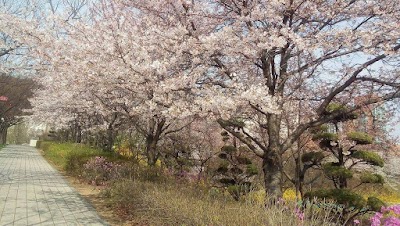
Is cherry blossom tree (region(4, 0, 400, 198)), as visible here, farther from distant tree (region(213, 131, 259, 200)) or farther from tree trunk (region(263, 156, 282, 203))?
distant tree (region(213, 131, 259, 200))

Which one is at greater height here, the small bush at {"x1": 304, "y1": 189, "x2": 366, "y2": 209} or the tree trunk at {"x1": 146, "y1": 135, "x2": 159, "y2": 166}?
the tree trunk at {"x1": 146, "y1": 135, "x2": 159, "y2": 166}

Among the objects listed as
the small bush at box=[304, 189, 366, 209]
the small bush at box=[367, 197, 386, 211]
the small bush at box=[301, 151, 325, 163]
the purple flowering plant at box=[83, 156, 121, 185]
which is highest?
the small bush at box=[301, 151, 325, 163]

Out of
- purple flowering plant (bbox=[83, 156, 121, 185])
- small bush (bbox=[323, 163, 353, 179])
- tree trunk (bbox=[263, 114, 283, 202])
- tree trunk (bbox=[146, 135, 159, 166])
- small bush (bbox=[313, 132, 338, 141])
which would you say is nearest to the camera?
tree trunk (bbox=[263, 114, 283, 202])

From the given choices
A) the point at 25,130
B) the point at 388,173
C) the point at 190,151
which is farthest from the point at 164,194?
the point at 25,130

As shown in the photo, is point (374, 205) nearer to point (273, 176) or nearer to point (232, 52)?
point (273, 176)

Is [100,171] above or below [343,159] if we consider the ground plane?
below

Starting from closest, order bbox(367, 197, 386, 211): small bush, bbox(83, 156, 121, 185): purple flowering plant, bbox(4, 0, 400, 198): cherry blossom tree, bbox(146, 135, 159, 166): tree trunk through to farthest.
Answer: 1. bbox(4, 0, 400, 198): cherry blossom tree
2. bbox(367, 197, 386, 211): small bush
3. bbox(83, 156, 121, 185): purple flowering plant
4. bbox(146, 135, 159, 166): tree trunk

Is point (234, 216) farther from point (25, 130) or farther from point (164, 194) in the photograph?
point (25, 130)

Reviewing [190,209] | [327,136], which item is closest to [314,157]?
[327,136]

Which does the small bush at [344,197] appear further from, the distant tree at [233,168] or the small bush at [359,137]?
the distant tree at [233,168]

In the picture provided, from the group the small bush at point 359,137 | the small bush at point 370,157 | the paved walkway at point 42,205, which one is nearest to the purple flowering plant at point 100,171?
the paved walkway at point 42,205

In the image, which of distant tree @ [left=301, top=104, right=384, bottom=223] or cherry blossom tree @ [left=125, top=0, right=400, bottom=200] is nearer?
cherry blossom tree @ [left=125, top=0, right=400, bottom=200]

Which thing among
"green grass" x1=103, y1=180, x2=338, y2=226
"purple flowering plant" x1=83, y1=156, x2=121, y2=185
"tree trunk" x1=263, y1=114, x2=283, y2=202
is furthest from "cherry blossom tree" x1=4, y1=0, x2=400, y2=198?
"purple flowering plant" x1=83, y1=156, x2=121, y2=185

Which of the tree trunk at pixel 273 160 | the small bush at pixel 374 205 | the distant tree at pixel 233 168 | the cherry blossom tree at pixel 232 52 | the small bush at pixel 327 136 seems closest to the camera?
the cherry blossom tree at pixel 232 52
